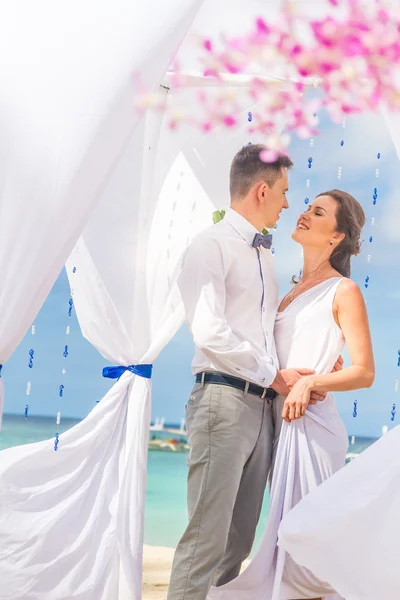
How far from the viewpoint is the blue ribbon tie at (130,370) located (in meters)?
3.41

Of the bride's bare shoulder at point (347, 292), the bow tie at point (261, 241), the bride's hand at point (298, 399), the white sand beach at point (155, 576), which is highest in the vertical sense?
the bow tie at point (261, 241)

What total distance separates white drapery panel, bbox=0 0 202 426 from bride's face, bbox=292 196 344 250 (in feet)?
3.31

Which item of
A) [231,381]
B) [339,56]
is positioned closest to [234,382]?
[231,381]

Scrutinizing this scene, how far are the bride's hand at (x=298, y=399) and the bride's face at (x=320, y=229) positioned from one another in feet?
1.96

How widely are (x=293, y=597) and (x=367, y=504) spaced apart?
619mm

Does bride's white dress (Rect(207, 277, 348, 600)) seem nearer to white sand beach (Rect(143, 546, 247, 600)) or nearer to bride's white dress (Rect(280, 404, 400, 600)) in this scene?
bride's white dress (Rect(280, 404, 400, 600))

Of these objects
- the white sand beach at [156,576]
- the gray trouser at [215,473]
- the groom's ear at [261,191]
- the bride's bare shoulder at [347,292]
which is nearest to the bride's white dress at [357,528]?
the gray trouser at [215,473]

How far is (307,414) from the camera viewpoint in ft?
9.64

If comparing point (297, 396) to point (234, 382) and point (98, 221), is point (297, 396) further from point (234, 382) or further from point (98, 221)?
point (98, 221)

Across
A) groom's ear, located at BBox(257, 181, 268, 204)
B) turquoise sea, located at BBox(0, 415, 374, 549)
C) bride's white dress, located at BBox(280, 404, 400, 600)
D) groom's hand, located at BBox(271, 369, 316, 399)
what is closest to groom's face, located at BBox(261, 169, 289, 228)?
groom's ear, located at BBox(257, 181, 268, 204)

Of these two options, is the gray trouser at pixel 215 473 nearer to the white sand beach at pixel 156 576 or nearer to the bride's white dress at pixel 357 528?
the bride's white dress at pixel 357 528

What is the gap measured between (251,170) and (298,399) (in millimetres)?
869

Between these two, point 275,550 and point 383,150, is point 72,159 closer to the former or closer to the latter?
point 275,550

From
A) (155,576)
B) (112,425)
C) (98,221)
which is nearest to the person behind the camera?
(112,425)
